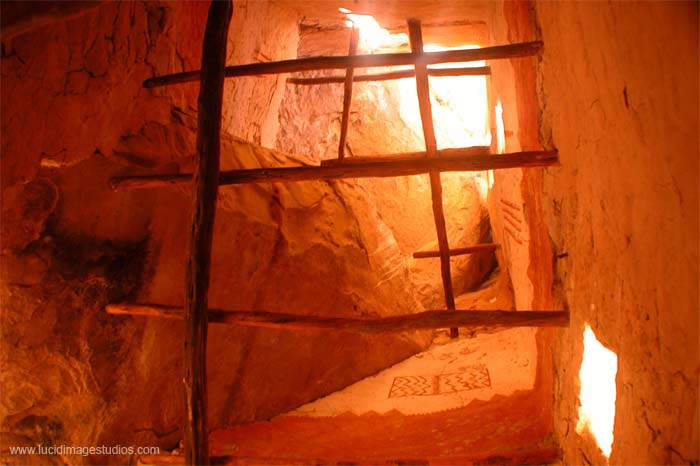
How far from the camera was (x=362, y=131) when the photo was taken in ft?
23.7

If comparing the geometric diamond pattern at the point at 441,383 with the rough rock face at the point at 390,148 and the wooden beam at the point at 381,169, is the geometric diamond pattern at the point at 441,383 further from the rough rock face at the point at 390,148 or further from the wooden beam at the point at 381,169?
the rough rock face at the point at 390,148

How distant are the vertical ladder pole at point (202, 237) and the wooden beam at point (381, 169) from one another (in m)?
0.11

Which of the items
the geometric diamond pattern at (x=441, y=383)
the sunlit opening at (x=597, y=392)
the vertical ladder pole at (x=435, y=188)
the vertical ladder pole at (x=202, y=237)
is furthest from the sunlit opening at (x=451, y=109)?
the sunlit opening at (x=597, y=392)

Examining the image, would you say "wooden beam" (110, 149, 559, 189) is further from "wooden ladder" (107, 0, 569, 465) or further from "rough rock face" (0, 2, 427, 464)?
"rough rock face" (0, 2, 427, 464)

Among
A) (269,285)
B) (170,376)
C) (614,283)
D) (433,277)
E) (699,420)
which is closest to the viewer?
(699,420)

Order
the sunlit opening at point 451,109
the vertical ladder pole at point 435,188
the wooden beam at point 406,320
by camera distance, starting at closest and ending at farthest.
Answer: the wooden beam at point 406,320 → the vertical ladder pole at point 435,188 → the sunlit opening at point 451,109

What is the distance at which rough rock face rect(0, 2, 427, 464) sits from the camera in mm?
2328

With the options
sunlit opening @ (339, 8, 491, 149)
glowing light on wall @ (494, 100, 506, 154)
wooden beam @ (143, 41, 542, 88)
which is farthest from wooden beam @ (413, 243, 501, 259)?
sunlit opening @ (339, 8, 491, 149)

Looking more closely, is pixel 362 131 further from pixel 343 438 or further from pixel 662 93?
pixel 662 93

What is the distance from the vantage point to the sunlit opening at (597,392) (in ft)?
5.79

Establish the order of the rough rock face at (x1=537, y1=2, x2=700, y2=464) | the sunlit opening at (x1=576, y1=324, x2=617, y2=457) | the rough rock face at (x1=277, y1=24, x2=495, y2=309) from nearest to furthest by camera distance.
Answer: the rough rock face at (x1=537, y1=2, x2=700, y2=464), the sunlit opening at (x1=576, y1=324, x2=617, y2=457), the rough rock face at (x1=277, y1=24, x2=495, y2=309)

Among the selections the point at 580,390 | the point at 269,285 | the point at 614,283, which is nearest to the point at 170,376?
the point at 269,285

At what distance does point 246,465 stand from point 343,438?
31.6 inches

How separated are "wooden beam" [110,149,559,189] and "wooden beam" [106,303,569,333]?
586mm
